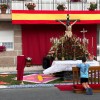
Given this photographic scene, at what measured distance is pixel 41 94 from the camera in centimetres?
1360

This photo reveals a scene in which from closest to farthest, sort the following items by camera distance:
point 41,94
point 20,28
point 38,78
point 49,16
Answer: point 41,94 < point 38,78 < point 49,16 < point 20,28

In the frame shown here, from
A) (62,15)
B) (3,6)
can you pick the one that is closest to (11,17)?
(3,6)

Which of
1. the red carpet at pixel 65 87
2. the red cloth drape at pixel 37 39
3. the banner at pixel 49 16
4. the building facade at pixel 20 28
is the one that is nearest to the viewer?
the red carpet at pixel 65 87

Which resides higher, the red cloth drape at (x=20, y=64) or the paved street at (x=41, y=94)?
the red cloth drape at (x=20, y=64)

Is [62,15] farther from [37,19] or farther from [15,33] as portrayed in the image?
[15,33]

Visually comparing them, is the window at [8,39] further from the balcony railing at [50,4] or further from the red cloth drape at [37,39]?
the balcony railing at [50,4]

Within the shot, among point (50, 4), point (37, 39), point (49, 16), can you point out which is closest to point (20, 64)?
point (49, 16)

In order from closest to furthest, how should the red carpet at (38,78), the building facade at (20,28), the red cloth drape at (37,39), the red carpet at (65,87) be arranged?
the red carpet at (65,87) → the red carpet at (38,78) → the building facade at (20,28) → the red cloth drape at (37,39)

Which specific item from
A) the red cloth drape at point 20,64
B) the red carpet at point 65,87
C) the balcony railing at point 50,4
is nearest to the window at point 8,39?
the balcony railing at point 50,4

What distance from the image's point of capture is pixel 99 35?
80.4 feet

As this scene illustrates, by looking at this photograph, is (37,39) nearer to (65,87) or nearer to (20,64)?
(20,64)

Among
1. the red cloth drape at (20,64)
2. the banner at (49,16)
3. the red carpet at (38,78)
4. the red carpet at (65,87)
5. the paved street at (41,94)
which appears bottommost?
the paved street at (41,94)

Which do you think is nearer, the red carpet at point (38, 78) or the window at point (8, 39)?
the red carpet at point (38, 78)

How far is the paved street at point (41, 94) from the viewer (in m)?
12.8
